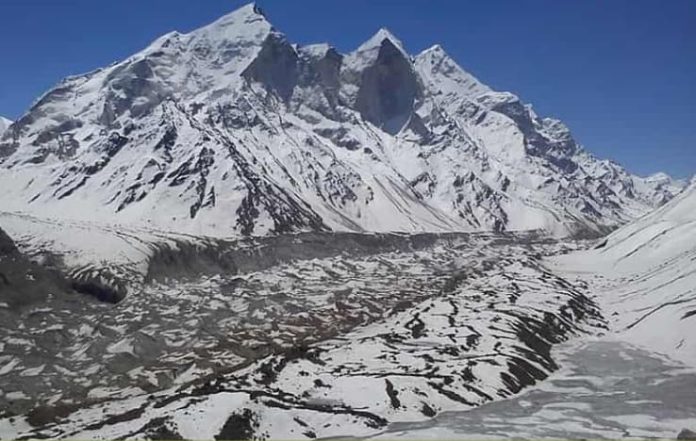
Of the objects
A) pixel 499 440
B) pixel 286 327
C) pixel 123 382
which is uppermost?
pixel 286 327

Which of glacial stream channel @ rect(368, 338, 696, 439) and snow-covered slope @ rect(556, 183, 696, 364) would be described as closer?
glacial stream channel @ rect(368, 338, 696, 439)

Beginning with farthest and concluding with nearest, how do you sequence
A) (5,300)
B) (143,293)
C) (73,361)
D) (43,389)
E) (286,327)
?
(143,293), (5,300), (286,327), (73,361), (43,389)

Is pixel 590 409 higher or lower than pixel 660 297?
lower

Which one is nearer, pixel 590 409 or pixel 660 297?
pixel 590 409

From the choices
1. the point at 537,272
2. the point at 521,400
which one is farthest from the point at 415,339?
the point at 537,272

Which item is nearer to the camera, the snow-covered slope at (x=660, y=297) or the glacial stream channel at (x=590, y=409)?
the glacial stream channel at (x=590, y=409)

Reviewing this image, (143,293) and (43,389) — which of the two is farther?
(143,293)

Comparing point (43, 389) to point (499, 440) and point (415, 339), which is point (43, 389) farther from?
point (499, 440)

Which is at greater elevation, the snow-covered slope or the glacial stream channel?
the snow-covered slope
